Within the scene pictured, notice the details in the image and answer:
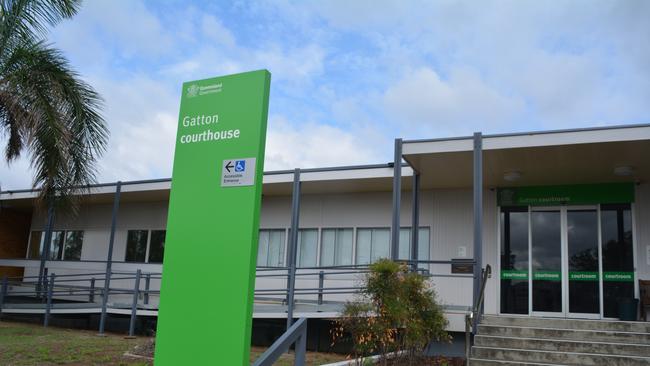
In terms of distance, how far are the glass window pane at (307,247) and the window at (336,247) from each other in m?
0.26

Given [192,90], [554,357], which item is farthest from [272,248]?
[192,90]

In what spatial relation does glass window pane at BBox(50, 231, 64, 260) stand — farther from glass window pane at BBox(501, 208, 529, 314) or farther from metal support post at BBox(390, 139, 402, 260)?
glass window pane at BBox(501, 208, 529, 314)

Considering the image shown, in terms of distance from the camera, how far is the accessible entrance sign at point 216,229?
489 centimetres

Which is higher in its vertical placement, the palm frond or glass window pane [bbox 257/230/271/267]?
the palm frond

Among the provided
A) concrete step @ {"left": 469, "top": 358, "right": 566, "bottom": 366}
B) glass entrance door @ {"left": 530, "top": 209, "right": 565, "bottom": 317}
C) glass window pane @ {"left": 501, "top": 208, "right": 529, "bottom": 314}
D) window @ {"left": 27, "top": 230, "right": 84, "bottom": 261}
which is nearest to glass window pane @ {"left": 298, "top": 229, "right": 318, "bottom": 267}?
glass window pane @ {"left": 501, "top": 208, "right": 529, "bottom": 314}

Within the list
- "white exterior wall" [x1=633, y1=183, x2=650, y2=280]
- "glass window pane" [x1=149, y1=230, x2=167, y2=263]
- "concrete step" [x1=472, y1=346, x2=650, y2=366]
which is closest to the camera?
"concrete step" [x1=472, y1=346, x2=650, y2=366]

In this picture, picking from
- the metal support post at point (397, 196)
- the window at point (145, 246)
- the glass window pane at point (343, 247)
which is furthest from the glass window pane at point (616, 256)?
the window at point (145, 246)

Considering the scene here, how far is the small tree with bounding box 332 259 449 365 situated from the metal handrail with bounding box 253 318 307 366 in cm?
285

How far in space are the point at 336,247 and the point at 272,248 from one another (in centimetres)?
217

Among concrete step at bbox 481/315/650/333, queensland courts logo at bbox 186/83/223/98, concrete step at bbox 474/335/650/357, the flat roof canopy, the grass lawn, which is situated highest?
the flat roof canopy

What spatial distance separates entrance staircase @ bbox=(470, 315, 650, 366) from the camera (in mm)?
8414

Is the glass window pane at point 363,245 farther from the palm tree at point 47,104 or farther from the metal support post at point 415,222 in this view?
the palm tree at point 47,104

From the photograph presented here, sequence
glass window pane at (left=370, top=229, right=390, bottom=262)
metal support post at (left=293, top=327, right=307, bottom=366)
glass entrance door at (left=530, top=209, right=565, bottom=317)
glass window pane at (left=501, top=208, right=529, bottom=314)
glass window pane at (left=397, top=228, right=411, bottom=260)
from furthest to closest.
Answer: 1. glass window pane at (left=370, top=229, right=390, bottom=262)
2. glass window pane at (left=397, top=228, right=411, bottom=260)
3. glass window pane at (left=501, top=208, right=529, bottom=314)
4. glass entrance door at (left=530, top=209, right=565, bottom=317)
5. metal support post at (left=293, top=327, right=307, bottom=366)

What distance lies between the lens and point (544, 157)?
37.1 ft
